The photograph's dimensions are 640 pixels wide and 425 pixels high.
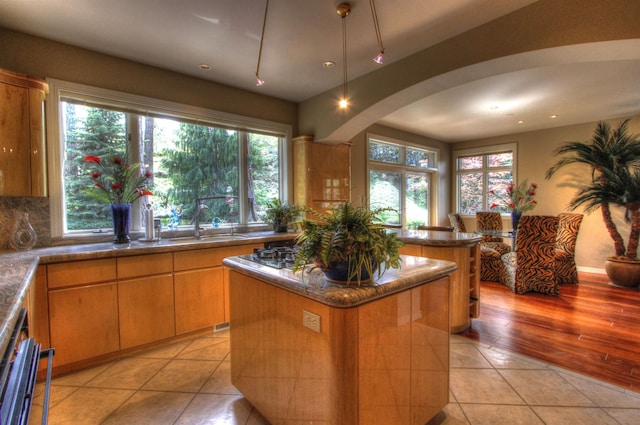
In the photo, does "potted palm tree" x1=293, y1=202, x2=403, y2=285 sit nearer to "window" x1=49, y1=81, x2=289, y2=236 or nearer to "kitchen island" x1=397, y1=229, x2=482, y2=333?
"kitchen island" x1=397, y1=229, x2=482, y2=333

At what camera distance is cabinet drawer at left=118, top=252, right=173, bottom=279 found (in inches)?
101

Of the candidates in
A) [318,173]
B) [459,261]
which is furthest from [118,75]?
[459,261]

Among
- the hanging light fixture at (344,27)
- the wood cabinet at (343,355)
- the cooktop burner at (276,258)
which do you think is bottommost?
the wood cabinet at (343,355)

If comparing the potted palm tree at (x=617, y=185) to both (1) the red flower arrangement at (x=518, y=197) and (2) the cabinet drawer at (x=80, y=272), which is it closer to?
(1) the red flower arrangement at (x=518, y=197)

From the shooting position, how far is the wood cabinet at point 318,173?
4.27 metres

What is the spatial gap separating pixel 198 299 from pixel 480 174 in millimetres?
6647

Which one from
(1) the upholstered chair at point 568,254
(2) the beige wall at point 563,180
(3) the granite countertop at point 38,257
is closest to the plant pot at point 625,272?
(1) the upholstered chair at point 568,254

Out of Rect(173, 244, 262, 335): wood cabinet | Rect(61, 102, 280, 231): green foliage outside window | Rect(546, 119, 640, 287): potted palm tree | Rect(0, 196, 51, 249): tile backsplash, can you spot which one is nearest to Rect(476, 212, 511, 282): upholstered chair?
Rect(546, 119, 640, 287): potted palm tree

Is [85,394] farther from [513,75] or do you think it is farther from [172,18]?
[513,75]

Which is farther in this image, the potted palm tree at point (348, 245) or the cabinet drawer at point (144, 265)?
the cabinet drawer at point (144, 265)

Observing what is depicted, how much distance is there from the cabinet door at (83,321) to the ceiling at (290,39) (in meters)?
2.14

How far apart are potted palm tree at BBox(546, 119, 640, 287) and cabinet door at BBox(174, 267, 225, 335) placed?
574 cm

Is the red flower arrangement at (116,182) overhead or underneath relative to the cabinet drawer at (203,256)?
overhead

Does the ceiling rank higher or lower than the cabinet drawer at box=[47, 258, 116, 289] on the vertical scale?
higher
